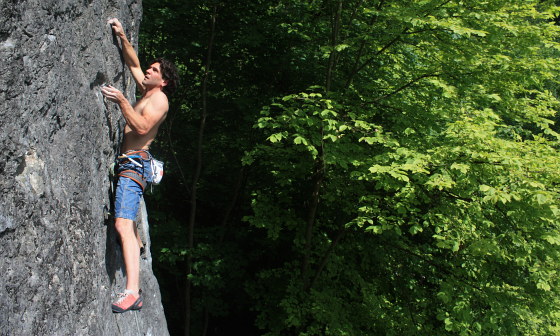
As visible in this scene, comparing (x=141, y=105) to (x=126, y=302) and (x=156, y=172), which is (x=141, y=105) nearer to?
(x=156, y=172)

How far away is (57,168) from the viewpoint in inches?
102

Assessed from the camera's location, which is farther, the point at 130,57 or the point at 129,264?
the point at 130,57

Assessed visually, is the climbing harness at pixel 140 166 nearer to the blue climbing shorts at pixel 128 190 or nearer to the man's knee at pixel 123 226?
the blue climbing shorts at pixel 128 190

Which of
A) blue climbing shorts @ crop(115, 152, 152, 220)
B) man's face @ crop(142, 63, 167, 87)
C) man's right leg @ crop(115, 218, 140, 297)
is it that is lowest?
man's right leg @ crop(115, 218, 140, 297)

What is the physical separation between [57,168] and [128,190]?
75 centimetres

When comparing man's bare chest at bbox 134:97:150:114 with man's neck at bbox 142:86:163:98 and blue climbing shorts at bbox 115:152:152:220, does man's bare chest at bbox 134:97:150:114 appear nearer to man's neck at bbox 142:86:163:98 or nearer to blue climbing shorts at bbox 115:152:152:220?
man's neck at bbox 142:86:163:98

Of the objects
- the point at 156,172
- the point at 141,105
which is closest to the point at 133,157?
the point at 156,172

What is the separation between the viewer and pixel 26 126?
231 centimetres

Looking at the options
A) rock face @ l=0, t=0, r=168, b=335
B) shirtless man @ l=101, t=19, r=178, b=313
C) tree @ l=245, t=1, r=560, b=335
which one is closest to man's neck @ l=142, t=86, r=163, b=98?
shirtless man @ l=101, t=19, r=178, b=313

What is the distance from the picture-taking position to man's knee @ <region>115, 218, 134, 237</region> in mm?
3256

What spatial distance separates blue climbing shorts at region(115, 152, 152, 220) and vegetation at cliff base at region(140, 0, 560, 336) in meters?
2.08

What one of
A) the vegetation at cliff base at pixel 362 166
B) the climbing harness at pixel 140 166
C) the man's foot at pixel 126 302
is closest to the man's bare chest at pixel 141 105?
the climbing harness at pixel 140 166

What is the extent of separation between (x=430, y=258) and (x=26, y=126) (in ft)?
18.1

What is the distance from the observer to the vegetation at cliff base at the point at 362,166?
191 inches
